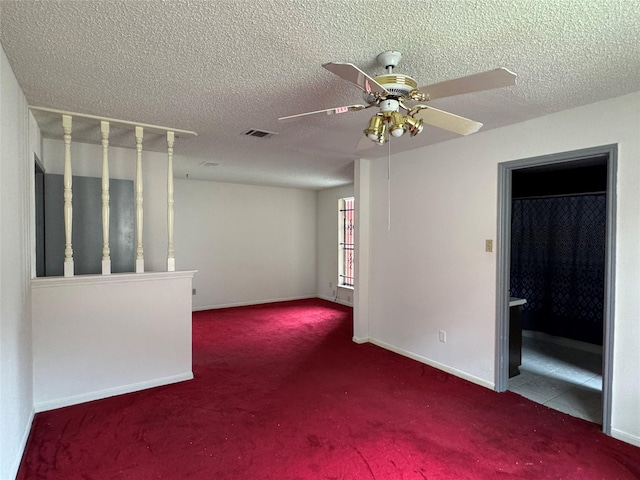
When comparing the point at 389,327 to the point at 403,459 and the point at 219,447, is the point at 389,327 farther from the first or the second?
the point at 219,447

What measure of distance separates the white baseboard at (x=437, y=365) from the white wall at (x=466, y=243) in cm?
1

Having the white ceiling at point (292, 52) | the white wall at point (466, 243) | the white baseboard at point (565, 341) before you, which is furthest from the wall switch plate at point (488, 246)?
the white baseboard at point (565, 341)

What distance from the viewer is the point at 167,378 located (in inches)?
131

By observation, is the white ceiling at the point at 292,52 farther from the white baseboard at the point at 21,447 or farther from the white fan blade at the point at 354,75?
the white baseboard at the point at 21,447

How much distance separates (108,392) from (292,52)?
3.02m

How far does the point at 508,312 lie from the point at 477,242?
0.66 meters

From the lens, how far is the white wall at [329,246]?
274 inches

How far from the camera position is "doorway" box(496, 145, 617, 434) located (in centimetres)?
248

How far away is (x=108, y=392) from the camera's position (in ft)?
9.98

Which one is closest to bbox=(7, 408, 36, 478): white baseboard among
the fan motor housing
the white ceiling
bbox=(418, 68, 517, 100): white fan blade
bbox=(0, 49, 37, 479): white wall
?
bbox=(0, 49, 37, 479): white wall

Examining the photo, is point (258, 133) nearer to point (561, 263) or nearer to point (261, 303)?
point (561, 263)

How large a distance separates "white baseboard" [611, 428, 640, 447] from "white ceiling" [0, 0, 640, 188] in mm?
2233

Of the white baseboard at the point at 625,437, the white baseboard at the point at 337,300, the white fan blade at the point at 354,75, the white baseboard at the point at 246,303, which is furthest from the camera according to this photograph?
the white baseboard at the point at 337,300

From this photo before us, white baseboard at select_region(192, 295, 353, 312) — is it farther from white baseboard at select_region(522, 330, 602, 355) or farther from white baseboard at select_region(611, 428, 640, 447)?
white baseboard at select_region(611, 428, 640, 447)
